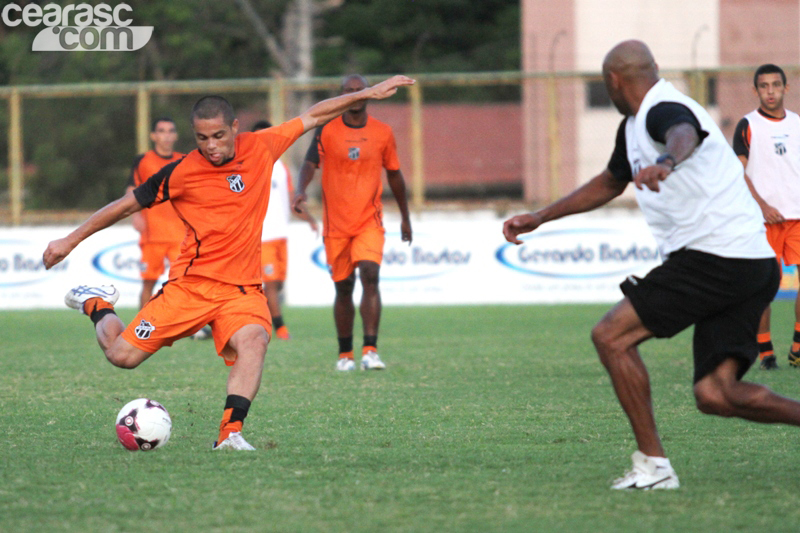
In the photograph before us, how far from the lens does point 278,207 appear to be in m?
12.3

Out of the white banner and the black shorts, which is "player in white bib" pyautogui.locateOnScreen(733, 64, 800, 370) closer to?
the black shorts

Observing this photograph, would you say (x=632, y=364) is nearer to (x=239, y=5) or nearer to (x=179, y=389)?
(x=179, y=389)

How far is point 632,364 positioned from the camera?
4535 millimetres

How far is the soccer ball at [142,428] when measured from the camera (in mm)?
5457

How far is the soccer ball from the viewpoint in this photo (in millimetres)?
5457

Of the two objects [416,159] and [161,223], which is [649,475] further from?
[416,159]

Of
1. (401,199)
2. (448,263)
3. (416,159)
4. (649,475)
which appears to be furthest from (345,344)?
(416,159)

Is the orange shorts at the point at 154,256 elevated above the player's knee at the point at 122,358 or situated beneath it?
situated beneath

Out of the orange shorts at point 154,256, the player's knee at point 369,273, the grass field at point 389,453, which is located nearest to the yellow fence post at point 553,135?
the orange shorts at point 154,256

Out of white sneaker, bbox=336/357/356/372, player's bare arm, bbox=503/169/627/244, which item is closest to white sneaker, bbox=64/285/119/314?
player's bare arm, bbox=503/169/627/244

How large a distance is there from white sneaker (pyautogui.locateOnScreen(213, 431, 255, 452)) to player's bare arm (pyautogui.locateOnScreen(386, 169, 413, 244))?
411 centimetres

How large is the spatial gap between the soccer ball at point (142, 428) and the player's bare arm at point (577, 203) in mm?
2090

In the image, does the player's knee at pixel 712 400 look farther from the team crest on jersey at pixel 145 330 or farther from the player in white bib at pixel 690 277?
the team crest on jersey at pixel 145 330

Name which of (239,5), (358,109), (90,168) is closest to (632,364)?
(358,109)
